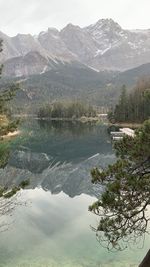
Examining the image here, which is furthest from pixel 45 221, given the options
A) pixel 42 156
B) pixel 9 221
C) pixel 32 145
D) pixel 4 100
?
pixel 32 145

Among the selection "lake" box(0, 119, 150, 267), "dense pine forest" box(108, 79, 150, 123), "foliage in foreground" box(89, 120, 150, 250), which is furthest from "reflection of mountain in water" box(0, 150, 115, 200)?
"dense pine forest" box(108, 79, 150, 123)

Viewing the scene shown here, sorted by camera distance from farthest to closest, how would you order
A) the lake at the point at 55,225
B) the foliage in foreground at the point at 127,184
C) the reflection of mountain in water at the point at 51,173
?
the reflection of mountain in water at the point at 51,173 → the lake at the point at 55,225 → the foliage in foreground at the point at 127,184

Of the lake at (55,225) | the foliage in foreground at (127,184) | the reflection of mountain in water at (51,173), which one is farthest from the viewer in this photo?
the reflection of mountain in water at (51,173)

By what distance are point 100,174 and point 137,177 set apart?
1.46m

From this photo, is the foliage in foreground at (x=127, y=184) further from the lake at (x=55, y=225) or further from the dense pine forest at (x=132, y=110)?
the dense pine forest at (x=132, y=110)

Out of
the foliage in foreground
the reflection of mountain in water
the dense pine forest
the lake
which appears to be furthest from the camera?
the dense pine forest

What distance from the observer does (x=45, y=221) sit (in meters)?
38.0

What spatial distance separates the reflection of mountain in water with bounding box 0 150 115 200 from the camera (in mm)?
58981

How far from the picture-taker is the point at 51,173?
74750mm

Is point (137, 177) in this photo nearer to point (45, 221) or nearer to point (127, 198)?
point (127, 198)

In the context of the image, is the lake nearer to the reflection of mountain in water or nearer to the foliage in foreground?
the reflection of mountain in water

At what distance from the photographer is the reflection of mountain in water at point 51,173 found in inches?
2322

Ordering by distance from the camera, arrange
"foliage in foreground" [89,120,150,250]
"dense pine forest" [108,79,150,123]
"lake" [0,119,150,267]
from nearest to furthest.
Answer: "foliage in foreground" [89,120,150,250] → "lake" [0,119,150,267] → "dense pine forest" [108,79,150,123]

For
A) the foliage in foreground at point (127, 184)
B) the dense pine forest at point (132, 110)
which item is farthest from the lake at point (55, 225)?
the dense pine forest at point (132, 110)
